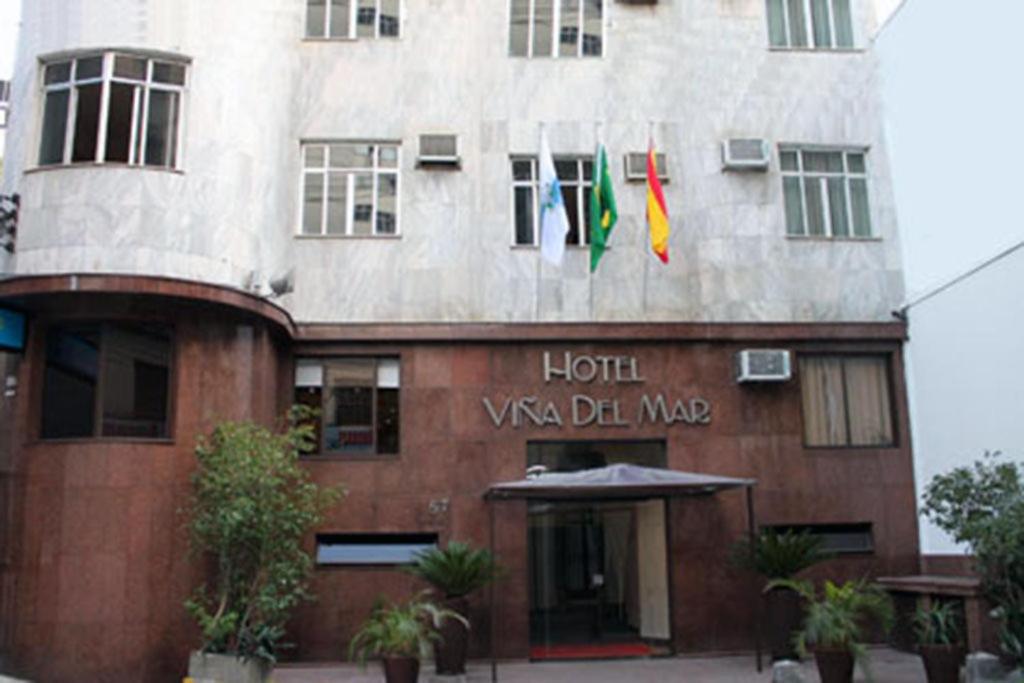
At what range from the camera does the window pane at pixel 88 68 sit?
1345cm

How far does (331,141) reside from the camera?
51.5ft

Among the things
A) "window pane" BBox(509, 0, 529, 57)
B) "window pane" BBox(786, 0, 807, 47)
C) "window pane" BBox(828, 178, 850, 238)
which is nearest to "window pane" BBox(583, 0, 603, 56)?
"window pane" BBox(509, 0, 529, 57)

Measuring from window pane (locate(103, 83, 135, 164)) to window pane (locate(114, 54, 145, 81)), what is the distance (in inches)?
5.7

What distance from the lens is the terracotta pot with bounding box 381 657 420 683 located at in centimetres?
1118

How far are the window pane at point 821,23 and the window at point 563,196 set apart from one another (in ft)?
15.5

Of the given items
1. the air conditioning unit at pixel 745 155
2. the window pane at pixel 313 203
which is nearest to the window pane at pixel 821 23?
the air conditioning unit at pixel 745 155

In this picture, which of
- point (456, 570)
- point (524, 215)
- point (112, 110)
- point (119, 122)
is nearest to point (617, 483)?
point (456, 570)

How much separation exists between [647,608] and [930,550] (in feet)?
14.6

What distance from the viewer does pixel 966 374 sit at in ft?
47.0

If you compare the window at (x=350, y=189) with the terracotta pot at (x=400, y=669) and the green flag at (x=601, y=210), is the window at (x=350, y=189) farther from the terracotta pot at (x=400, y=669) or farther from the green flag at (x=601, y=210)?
the terracotta pot at (x=400, y=669)

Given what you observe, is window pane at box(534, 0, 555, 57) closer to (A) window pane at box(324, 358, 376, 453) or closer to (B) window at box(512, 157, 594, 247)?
(B) window at box(512, 157, 594, 247)

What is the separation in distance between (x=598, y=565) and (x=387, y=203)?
664 cm

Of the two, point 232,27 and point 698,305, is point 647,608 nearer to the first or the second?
Result: point 698,305

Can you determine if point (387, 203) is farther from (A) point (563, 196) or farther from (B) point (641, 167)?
(B) point (641, 167)
